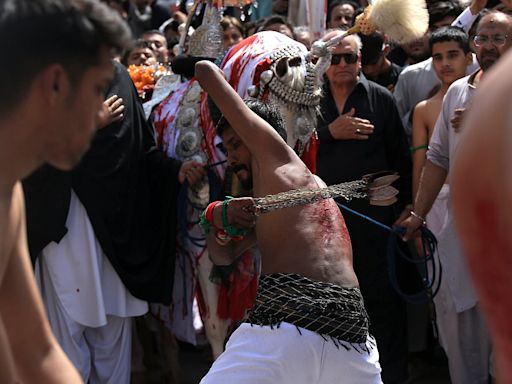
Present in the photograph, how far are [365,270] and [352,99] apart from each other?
3.34ft

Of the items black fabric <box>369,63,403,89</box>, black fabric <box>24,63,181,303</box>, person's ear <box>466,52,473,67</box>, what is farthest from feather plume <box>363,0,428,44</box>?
black fabric <box>369,63,403,89</box>

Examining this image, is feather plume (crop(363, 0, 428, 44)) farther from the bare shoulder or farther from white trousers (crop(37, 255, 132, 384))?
the bare shoulder

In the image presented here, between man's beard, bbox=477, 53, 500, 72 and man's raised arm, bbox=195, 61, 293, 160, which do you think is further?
man's beard, bbox=477, 53, 500, 72

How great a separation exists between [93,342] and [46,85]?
3.56m

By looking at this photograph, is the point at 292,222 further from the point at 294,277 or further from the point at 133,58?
the point at 133,58

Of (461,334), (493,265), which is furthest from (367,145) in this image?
(493,265)

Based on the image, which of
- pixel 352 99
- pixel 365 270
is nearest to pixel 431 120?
pixel 352 99

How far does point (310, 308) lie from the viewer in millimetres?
3506

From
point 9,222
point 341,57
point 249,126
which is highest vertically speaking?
point 9,222

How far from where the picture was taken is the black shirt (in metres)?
5.76

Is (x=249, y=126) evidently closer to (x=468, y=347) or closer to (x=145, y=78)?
(x=468, y=347)

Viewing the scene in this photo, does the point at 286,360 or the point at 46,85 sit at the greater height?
the point at 46,85

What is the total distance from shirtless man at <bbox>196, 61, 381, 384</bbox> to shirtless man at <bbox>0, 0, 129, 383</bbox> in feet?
4.32

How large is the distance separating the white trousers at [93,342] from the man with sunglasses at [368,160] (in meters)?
1.41
